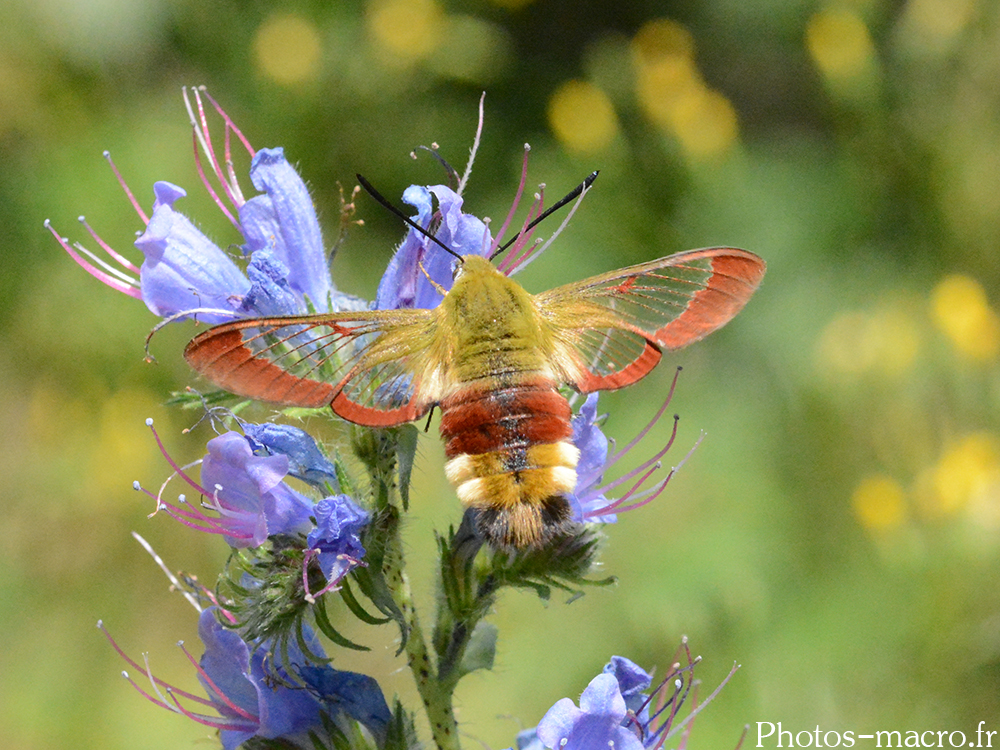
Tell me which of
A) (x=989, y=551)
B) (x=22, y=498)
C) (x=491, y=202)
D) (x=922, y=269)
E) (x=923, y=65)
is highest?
(x=923, y=65)

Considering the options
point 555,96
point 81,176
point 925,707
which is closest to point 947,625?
point 925,707

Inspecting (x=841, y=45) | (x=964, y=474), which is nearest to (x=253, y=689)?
(x=964, y=474)

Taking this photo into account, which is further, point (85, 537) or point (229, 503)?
point (85, 537)

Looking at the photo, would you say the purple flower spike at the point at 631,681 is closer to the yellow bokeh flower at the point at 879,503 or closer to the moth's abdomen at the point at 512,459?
the moth's abdomen at the point at 512,459

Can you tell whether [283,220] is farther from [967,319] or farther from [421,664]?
[967,319]

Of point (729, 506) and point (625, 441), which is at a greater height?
point (625, 441)

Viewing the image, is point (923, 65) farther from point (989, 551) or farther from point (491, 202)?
point (989, 551)
